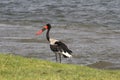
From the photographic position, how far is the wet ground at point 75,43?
20891mm

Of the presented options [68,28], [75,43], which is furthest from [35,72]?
[68,28]

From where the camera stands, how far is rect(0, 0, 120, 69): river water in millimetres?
21922

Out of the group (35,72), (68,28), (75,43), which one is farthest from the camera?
(68,28)

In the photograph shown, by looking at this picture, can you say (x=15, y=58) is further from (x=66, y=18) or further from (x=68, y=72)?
(x=66, y=18)

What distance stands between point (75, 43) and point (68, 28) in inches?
238

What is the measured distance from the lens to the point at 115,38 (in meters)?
26.0

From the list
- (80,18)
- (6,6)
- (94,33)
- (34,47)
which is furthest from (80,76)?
(6,6)

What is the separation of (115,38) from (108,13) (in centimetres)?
1228

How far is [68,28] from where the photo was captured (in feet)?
100

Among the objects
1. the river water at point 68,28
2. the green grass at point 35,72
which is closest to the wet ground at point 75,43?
the river water at point 68,28

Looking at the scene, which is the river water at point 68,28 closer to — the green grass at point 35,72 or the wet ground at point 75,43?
the wet ground at point 75,43

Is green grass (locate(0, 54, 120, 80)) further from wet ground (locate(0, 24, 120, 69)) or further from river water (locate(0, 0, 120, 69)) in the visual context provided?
river water (locate(0, 0, 120, 69))

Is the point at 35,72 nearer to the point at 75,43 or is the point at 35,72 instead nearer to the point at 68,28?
the point at 75,43

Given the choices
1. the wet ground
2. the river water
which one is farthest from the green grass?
the river water
